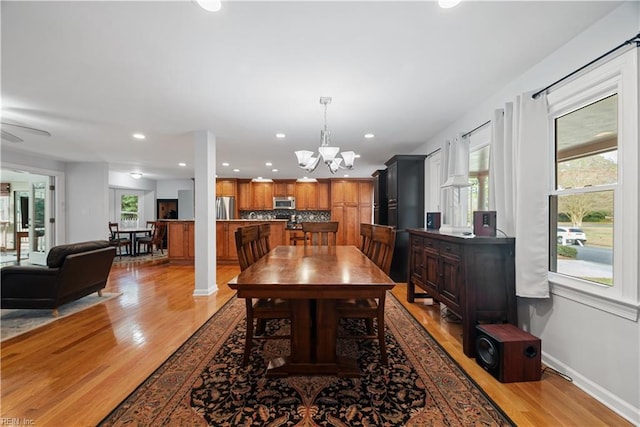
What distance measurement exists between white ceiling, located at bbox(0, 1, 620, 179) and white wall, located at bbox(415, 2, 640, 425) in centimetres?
10

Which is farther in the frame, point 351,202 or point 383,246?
point 351,202

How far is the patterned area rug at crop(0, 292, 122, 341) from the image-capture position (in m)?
2.73

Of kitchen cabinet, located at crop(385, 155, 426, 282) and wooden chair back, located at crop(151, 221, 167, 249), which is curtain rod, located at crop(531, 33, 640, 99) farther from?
wooden chair back, located at crop(151, 221, 167, 249)

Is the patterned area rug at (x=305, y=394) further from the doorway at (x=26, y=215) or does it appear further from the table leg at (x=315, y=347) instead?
the doorway at (x=26, y=215)

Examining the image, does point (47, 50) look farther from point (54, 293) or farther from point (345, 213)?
point (345, 213)

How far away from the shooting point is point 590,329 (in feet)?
5.88

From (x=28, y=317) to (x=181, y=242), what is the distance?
3427mm

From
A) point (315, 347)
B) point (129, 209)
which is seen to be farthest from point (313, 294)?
point (129, 209)

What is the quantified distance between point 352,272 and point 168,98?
2591 millimetres

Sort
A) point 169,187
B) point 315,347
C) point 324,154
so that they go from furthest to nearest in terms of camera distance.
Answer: point 169,187 → point 324,154 → point 315,347

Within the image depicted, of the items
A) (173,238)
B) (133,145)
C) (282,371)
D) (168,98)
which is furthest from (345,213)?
(282,371)

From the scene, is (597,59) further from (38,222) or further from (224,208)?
(38,222)

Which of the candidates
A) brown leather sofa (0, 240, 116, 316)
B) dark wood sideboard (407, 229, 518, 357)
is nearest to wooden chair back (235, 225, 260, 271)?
dark wood sideboard (407, 229, 518, 357)

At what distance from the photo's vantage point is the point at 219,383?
188 centimetres
